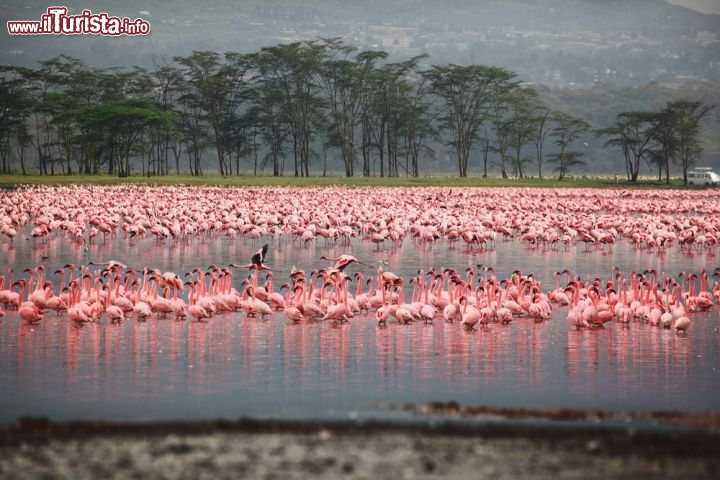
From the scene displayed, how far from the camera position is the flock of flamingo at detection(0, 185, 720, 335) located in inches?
586

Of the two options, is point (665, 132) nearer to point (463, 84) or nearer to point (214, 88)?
point (463, 84)

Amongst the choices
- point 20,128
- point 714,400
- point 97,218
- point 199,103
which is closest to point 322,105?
point 199,103

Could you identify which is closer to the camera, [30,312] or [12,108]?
[30,312]

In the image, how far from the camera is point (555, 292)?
16469mm

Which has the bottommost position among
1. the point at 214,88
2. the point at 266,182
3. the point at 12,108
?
the point at 266,182

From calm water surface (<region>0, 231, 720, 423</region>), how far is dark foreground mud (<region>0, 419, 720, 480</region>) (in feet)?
2.01

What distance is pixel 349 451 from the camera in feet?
27.3

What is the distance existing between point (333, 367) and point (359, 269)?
1014 centimetres

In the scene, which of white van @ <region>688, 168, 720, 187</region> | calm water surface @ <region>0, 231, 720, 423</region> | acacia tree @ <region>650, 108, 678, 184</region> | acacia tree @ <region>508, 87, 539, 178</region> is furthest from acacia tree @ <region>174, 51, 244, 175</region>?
calm water surface @ <region>0, 231, 720, 423</region>

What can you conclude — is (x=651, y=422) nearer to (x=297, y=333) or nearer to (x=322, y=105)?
(x=297, y=333)

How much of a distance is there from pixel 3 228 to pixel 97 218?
2.39 m

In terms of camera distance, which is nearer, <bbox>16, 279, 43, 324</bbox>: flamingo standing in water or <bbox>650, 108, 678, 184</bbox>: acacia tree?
<bbox>16, 279, 43, 324</bbox>: flamingo standing in water

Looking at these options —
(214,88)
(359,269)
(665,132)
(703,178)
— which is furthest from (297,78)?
(359,269)

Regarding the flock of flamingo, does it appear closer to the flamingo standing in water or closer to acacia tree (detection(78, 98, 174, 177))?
the flamingo standing in water
